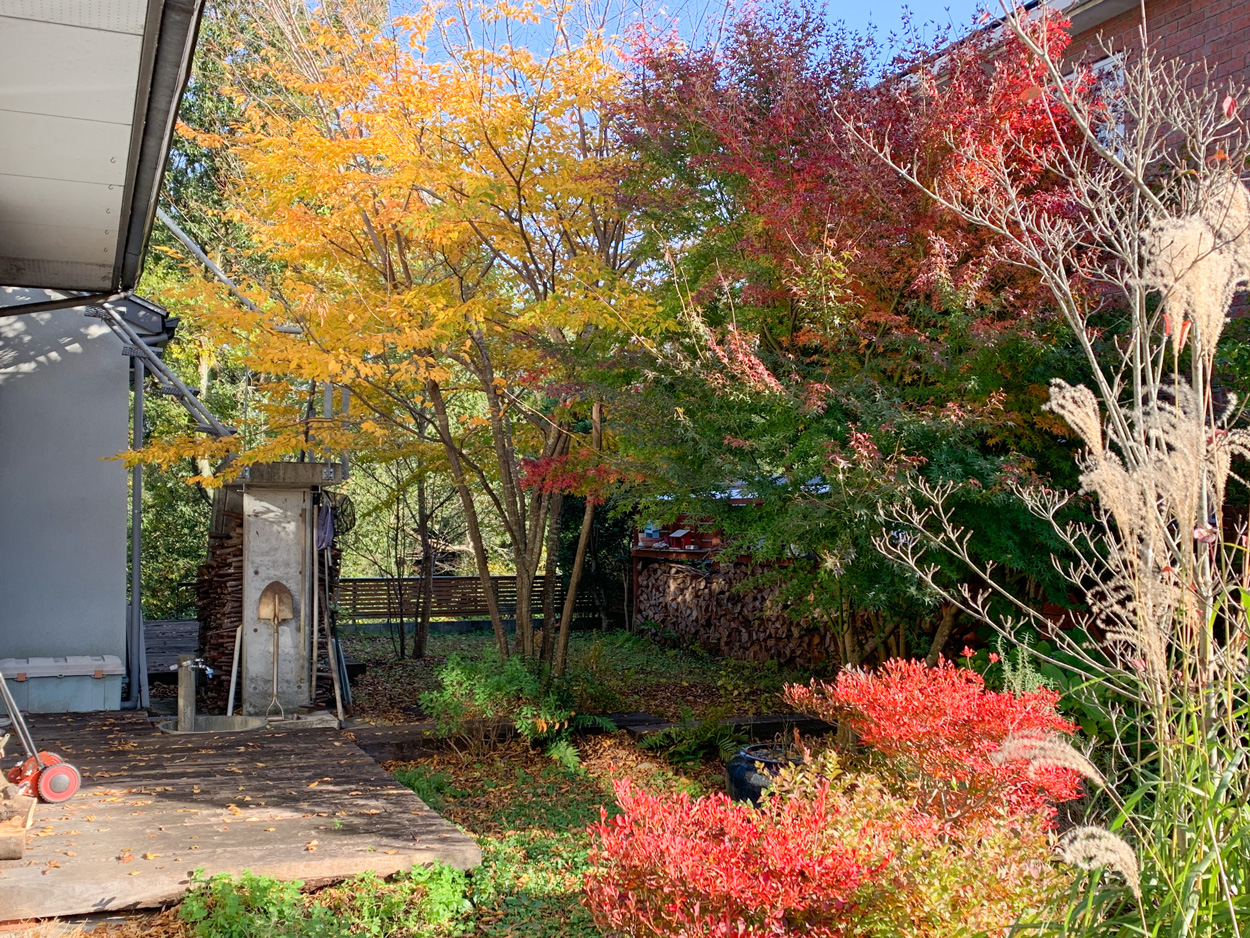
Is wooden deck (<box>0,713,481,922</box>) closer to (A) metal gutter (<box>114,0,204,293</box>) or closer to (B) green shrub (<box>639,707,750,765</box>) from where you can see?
(B) green shrub (<box>639,707,750,765</box>)

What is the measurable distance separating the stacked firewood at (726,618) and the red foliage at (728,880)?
7103mm

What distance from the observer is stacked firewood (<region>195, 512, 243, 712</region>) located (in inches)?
356

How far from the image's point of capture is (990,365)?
5.71 metres

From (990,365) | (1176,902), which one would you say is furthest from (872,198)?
(1176,902)

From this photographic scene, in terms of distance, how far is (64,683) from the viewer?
26.6 ft

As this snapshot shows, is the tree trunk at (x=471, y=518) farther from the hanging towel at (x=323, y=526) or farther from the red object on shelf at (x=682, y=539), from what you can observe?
the red object on shelf at (x=682, y=539)

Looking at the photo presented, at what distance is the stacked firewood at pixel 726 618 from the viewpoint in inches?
433

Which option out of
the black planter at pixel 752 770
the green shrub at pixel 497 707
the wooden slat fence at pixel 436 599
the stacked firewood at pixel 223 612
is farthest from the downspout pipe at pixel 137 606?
the wooden slat fence at pixel 436 599

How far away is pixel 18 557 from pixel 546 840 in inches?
223

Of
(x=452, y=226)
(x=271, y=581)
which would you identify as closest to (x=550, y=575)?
(x=271, y=581)

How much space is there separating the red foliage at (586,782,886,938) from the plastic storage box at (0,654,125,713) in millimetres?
6784

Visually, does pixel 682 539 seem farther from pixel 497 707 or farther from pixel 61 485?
pixel 61 485

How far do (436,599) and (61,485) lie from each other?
26.9 feet

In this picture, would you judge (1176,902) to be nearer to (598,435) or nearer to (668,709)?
(598,435)
